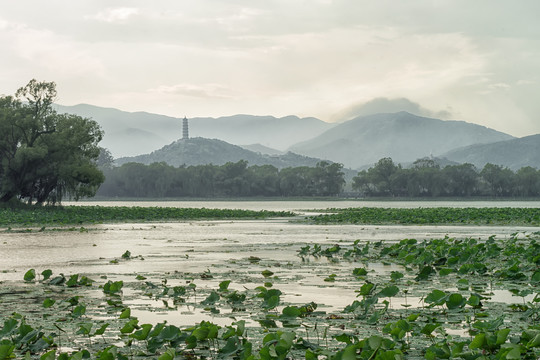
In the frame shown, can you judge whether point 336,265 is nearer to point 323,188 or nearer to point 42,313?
point 42,313

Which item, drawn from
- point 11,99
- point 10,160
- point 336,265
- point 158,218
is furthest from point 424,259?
point 11,99

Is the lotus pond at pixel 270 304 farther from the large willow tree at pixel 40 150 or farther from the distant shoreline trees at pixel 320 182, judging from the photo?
the distant shoreline trees at pixel 320 182

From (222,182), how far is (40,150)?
10752 cm

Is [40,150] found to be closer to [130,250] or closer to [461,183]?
[130,250]

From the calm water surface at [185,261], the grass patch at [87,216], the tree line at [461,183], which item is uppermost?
the tree line at [461,183]

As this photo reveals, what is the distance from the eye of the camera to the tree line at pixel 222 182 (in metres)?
160

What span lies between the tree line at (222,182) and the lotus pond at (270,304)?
137 meters

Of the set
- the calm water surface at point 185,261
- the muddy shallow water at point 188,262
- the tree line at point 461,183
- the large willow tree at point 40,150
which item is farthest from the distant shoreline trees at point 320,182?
the muddy shallow water at point 188,262

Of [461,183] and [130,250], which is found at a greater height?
[461,183]

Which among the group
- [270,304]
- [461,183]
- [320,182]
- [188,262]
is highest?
[320,182]

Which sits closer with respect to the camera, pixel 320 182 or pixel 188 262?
pixel 188 262

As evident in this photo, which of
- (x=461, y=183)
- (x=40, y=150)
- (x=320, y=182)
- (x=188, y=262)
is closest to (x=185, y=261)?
Result: (x=188, y=262)

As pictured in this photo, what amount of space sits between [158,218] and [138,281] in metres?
37.7

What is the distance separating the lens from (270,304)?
973cm
